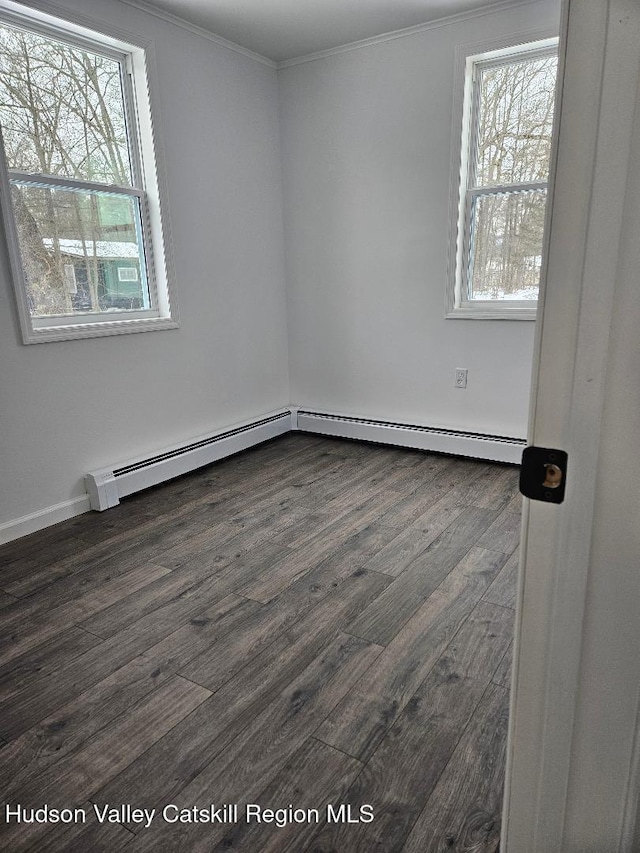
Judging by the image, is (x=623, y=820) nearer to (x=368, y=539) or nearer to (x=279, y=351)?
(x=368, y=539)

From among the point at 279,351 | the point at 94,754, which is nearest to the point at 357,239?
the point at 279,351

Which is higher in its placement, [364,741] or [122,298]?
[122,298]

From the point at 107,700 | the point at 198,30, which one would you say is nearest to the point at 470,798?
the point at 107,700

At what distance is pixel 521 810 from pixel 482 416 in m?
2.89

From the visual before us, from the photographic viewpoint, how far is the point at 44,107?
255cm

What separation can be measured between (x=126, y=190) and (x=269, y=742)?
2.70 metres

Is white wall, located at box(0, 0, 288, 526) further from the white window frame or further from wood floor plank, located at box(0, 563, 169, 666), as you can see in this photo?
wood floor plank, located at box(0, 563, 169, 666)

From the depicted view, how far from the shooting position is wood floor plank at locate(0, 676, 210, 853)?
4.27 feet

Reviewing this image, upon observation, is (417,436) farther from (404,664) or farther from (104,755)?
(104,755)

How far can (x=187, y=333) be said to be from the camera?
11.0 feet

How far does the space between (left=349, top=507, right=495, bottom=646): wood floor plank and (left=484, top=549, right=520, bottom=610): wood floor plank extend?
0.19m

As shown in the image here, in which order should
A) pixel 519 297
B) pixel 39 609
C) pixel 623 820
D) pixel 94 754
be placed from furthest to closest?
1. pixel 519 297
2. pixel 39 609
3. pixel 94 754
4. pixel 623 820

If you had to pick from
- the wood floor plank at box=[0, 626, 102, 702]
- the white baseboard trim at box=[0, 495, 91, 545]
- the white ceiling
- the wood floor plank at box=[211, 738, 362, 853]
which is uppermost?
the white ceiling

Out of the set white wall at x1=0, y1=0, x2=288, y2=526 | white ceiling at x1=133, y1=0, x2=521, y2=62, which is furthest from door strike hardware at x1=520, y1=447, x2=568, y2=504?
white ceiling at x1=133, y1=0, x2=521, y2=62
